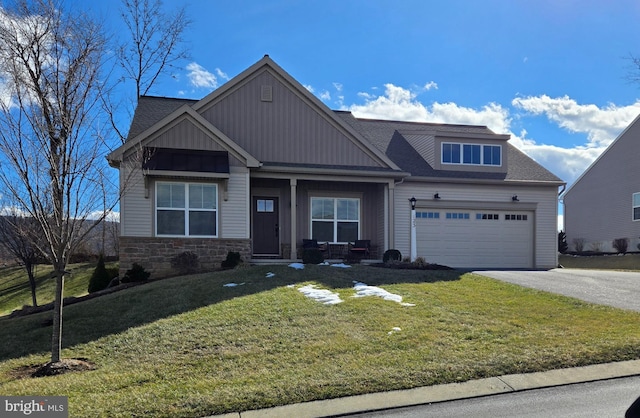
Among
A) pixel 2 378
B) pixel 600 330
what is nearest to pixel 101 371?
pixel 2 378

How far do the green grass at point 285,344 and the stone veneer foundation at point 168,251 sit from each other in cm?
287

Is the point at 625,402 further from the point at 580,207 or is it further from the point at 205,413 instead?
the point at 580,207

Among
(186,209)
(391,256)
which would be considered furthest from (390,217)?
(186,209)

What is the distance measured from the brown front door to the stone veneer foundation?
2006 mm

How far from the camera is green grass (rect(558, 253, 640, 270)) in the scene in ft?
68.6

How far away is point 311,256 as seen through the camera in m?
14.1

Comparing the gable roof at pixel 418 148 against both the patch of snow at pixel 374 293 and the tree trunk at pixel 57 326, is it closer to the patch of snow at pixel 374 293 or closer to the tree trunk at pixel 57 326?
the patch of snow at pixel 374 293

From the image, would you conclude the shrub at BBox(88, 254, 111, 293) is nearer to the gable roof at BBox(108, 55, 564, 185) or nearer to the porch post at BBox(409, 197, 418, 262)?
the gable roof at BBox(108, 55, 564, 185)

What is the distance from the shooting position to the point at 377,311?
7.89 m

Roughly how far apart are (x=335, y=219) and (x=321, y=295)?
7.40m

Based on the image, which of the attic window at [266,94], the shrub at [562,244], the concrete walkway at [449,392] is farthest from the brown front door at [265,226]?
the shrub at [562,244]

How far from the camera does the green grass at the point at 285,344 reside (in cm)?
506

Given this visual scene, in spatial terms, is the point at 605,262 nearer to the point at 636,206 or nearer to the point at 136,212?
the point at 636,206

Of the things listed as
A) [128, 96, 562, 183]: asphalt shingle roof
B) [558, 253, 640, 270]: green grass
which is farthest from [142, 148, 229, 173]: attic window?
[558, 253, 640, 270]: green grass
